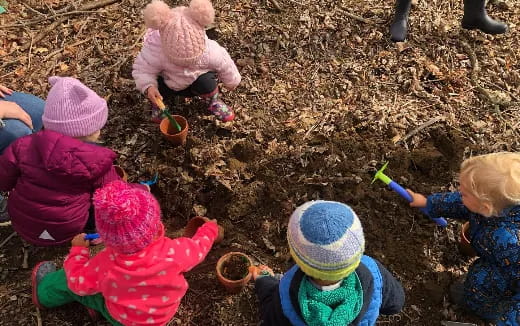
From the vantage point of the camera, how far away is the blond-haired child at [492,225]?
2.33 meters

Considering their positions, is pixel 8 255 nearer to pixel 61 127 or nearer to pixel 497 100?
pixel 61 127

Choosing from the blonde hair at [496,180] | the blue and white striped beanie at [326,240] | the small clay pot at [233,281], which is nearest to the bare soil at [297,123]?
the small clay pot at [233,281]

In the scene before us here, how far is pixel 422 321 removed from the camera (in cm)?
288

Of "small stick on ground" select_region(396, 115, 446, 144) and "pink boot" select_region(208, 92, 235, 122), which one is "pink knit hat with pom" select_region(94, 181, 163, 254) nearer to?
"pink boot" select_region(208, 92, 235, 122)

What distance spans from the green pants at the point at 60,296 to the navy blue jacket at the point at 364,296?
0.86 meters

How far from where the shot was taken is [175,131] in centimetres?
357

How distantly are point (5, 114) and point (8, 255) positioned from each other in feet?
3.06

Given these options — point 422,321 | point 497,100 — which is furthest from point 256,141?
point 497,100

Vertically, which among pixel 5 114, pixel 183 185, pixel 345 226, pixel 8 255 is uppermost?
pixel 345 226

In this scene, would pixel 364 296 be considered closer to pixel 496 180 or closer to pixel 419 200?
pixel 496 180

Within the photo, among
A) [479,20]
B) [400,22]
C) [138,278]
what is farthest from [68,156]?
[479,20]

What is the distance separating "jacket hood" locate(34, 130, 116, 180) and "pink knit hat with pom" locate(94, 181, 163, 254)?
0.46m

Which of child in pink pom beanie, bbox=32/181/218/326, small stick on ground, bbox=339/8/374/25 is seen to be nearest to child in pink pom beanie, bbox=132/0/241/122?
child in pink pom beanie, bbox=32/181/218/326

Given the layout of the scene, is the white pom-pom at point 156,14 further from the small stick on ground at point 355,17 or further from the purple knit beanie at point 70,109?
the small stick on ground at point 355,17
